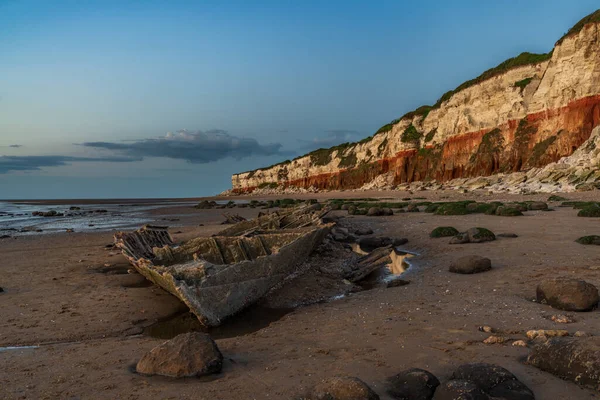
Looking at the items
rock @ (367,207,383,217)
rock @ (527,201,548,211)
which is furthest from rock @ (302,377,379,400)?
rock @ (367,207,383,217)

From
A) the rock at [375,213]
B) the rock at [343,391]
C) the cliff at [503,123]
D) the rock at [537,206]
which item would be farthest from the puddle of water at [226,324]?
the cliff at [503,123]

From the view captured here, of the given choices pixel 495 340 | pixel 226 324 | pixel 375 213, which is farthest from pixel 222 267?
pixel 375 213

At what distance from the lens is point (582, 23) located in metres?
38.7

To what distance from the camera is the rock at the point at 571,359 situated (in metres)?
3.95

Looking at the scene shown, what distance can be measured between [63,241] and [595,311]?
21895 mm

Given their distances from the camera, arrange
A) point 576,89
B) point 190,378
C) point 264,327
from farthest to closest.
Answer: point 576,89
point 264,327
point 190,378

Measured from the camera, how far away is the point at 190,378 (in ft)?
15.8

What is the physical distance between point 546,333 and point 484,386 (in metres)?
2.01

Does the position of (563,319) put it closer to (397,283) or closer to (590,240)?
(397,283)

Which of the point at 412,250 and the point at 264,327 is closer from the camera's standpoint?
the point at 264,327

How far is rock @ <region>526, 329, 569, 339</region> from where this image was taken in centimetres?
521

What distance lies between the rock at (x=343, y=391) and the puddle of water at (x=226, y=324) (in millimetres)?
Result: 3252

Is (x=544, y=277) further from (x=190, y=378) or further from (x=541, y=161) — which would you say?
(x=541, y=161)

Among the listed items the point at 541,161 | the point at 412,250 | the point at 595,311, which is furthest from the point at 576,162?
the point at 595,311
